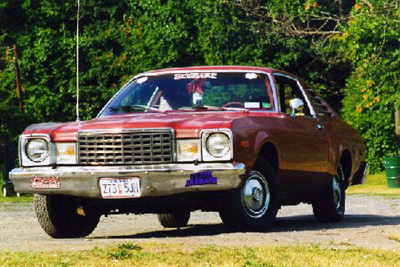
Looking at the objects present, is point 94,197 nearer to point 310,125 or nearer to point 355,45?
point 310,125

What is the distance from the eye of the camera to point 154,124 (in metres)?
10.8

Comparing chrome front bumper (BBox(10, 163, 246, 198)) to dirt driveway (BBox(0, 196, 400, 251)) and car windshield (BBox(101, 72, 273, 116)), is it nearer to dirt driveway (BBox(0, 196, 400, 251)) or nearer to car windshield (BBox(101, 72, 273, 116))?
dirt driveway (BBox(0, 196, 400, 251))

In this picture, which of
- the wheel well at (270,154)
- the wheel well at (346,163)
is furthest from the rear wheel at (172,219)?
the wheel well at (270,154)

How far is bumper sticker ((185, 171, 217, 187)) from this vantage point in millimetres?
10523

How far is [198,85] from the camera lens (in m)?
12.1

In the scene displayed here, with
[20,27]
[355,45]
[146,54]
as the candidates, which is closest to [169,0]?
[146,54]

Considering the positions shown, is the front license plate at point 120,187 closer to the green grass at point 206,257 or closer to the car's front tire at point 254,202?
the car's front tire at point 254,202

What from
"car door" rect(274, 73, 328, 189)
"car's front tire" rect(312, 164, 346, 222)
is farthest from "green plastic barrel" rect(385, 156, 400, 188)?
"car door" rect(274, 73, 328, 189)

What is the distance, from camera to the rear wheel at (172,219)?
13805mm

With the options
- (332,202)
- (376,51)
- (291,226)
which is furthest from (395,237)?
(376,51)

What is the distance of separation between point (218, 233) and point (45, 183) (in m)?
1.91

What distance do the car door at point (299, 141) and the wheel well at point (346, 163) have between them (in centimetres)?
109

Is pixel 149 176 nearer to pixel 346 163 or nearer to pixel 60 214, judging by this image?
pixel 60 214

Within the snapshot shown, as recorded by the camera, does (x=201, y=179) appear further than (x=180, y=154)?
No
